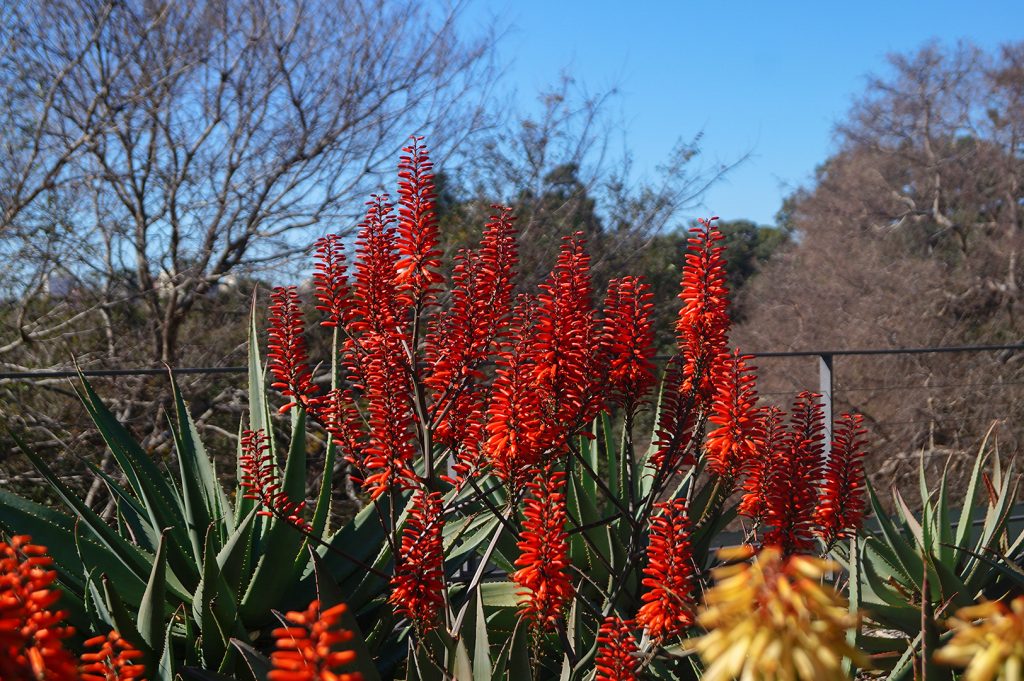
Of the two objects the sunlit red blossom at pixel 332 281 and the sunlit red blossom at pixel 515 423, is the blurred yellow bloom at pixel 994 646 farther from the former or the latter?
the sunlit red blossom at pixel 332 281

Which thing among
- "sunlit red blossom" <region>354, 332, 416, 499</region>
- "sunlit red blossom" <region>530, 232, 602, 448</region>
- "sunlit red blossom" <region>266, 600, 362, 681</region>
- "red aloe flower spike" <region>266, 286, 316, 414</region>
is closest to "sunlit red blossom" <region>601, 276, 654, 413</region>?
"sunlit red blossom" <region>530, 232, 602, 448</region>

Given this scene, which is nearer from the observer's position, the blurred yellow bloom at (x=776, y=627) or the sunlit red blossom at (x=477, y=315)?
the blurred yellow bloom at (x=776, y=627)

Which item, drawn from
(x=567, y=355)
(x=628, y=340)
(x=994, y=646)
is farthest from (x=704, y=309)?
(x=994, y=646)

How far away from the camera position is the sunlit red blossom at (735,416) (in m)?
1.93

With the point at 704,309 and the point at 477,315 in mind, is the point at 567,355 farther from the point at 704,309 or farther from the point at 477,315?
the point at 704,309

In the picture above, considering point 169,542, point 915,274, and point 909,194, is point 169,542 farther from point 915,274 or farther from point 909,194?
point 909,194

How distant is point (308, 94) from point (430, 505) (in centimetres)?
551

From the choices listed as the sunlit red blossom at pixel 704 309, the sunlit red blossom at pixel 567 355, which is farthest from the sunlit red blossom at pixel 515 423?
the sunlit red blossom at pixel 704 309

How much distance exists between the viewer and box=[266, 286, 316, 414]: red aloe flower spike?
1.93 m

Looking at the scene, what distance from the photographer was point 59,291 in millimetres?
6504

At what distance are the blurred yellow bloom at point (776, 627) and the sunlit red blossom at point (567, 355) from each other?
107cm

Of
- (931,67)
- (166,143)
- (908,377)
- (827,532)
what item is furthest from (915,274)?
(827,532)

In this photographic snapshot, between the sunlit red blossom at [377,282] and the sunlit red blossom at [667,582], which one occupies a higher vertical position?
the sunlit red blossom at [377,282]

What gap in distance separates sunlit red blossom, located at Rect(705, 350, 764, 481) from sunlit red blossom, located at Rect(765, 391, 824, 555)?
72 millimetres
